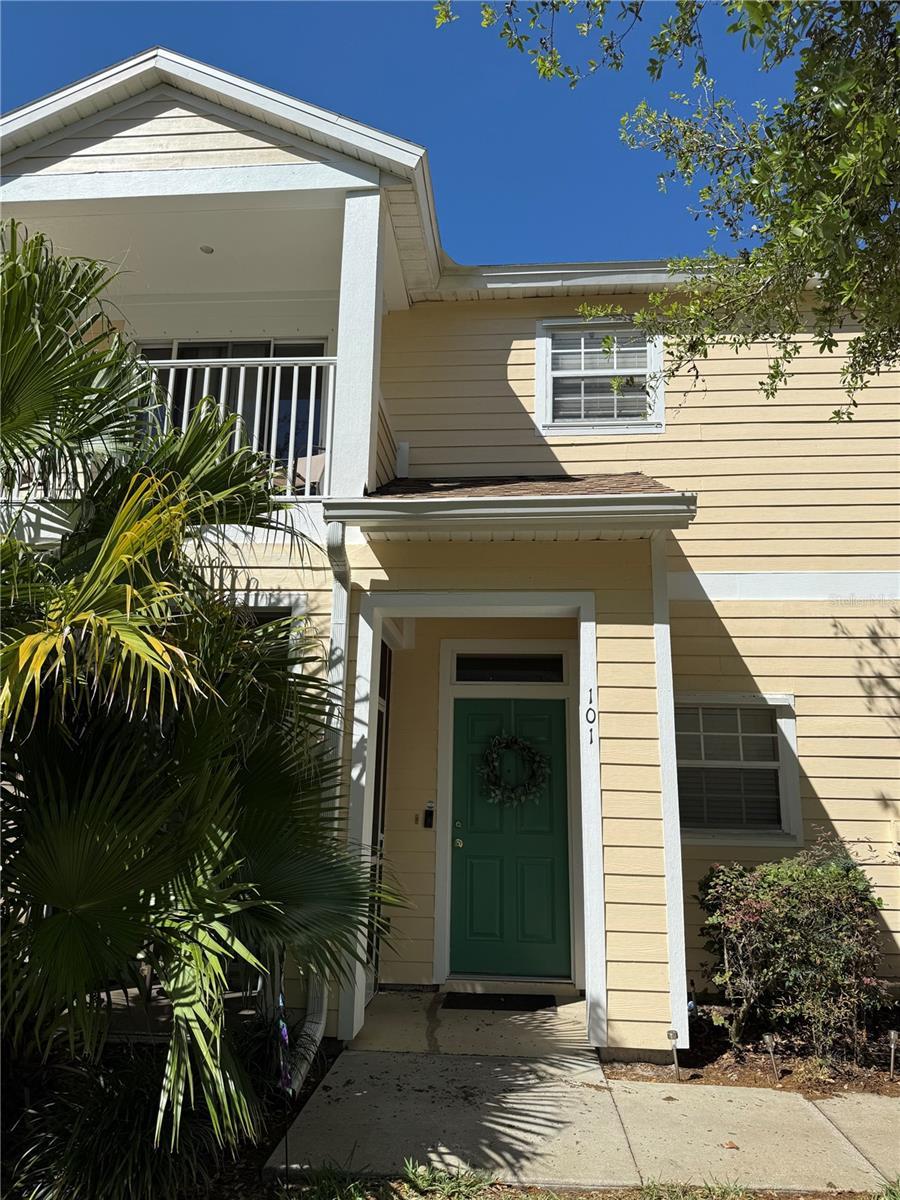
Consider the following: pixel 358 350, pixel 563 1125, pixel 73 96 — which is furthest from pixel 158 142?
pixel 563 1125

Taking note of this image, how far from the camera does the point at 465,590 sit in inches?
239

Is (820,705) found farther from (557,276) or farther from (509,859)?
(557,276)

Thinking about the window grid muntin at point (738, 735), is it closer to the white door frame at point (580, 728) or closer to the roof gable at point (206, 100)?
the white door frame at point (580, 728)

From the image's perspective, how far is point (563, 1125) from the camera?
4359mm

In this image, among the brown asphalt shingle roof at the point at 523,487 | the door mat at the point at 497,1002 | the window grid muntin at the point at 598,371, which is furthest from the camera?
the window grid muntin at the point at 598,371

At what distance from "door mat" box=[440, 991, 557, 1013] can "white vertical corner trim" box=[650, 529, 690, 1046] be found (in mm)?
1405

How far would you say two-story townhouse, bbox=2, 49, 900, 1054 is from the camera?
583 cm

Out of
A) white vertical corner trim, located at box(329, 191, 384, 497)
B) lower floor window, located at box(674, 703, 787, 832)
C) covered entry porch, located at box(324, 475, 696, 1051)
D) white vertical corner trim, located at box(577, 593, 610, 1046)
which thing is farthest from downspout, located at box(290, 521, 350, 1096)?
lower floor window, located at box(674, 703, 787, 832)

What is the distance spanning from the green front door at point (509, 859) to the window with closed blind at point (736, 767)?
1.05m

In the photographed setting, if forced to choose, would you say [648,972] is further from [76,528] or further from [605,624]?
[76,528]

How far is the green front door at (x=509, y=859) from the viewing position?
7027mm

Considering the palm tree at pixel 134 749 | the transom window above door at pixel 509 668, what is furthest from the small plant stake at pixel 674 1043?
the transom window above door at pixel 509 668

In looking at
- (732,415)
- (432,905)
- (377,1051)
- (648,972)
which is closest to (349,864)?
(377,1051)

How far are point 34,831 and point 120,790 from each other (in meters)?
0.36
